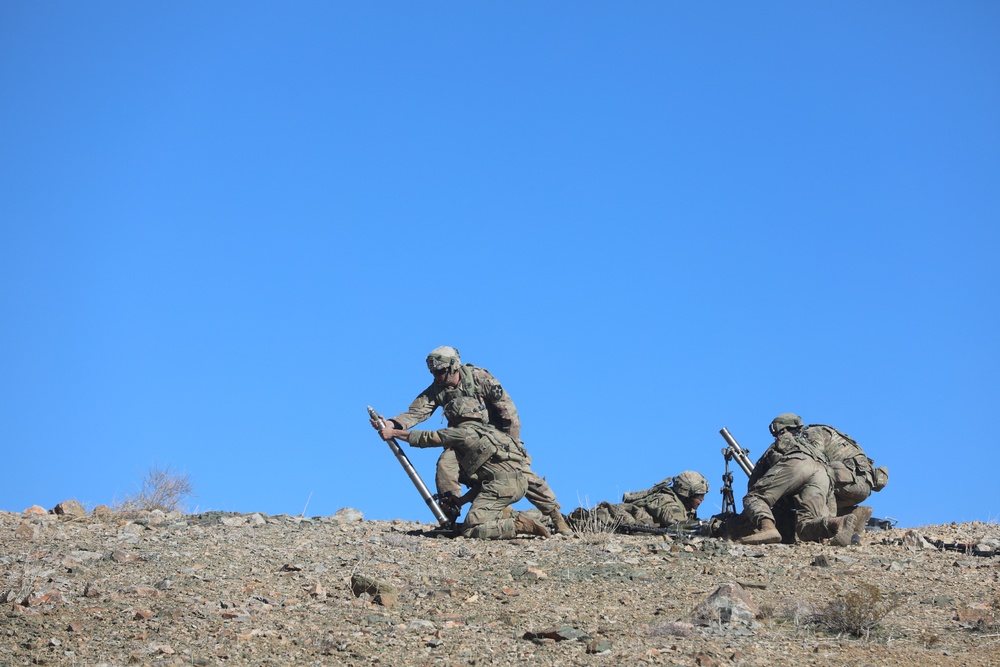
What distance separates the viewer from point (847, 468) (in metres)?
15.2

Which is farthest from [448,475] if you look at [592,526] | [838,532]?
[838,532]

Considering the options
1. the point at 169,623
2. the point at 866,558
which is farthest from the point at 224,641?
the point at 866,558

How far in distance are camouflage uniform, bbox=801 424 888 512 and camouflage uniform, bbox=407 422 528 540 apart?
132 inches

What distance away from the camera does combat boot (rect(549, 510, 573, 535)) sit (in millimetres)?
14750

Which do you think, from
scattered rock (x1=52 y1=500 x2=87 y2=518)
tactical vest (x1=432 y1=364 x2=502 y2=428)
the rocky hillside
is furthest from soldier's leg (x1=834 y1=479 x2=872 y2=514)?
scattered rock (x1=52 y1=500 x2=87 y2=518)

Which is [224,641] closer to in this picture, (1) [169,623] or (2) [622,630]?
(1) [169,623]

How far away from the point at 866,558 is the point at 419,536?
445cm

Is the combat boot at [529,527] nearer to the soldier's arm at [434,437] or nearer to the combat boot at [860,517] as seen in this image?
the soldier's arm at [434,437]

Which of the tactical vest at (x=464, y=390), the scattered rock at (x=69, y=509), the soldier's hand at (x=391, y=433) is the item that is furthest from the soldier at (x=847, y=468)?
the scattered rock at (x=69, y=509)

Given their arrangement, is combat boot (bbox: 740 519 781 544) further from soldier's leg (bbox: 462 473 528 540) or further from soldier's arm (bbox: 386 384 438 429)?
soldier's arm (bbox: 386 384 438 429)

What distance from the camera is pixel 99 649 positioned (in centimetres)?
898

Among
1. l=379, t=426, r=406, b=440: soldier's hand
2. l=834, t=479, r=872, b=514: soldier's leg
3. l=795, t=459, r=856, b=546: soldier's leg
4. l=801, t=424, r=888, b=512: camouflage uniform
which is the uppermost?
l=379, t=426, r=406, b=440: soldier's hand

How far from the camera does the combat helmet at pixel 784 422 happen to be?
15383 millimetres

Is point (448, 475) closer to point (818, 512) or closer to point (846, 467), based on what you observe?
point (818, 512)
